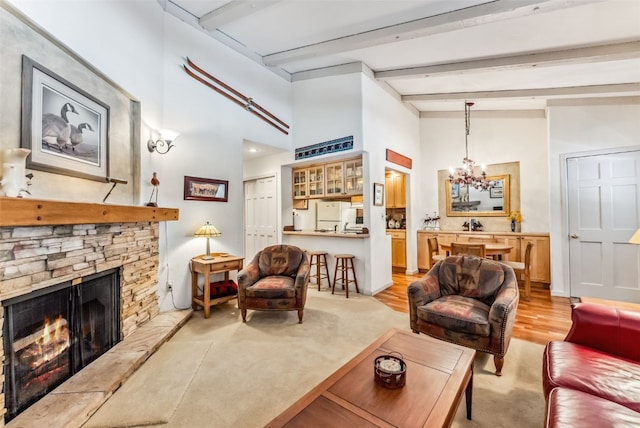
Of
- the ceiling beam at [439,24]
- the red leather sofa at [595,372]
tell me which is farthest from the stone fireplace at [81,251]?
the ceiling beam at [439,24]

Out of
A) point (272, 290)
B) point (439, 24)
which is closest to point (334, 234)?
point (272, 290)

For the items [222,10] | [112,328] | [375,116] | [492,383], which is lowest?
[492,383]

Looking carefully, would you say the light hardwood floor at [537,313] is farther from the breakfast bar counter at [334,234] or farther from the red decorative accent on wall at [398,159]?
the red decorative accent on wall at [398,159]

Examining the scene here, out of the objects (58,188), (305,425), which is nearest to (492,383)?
(305,425)

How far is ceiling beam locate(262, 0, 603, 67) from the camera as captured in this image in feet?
8.74

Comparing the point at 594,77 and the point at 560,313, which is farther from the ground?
the point at 594,77

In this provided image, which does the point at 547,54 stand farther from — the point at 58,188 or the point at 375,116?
the point at 58,188

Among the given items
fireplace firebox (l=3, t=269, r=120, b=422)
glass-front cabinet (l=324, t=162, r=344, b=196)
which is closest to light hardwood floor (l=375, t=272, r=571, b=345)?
glass-front cabinet (l=324, t=162, r=344, b=196)

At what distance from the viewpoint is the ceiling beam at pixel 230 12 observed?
10.5 ft

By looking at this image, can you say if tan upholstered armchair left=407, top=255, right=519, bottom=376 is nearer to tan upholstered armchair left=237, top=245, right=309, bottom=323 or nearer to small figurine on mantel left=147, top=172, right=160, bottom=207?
tan upholstered armchair left=237, top=245, right=309, bottom=323

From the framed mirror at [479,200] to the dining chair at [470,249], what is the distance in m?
2.06

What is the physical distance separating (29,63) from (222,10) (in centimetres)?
233

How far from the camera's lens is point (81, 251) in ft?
7.22

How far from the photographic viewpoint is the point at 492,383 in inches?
84.4
